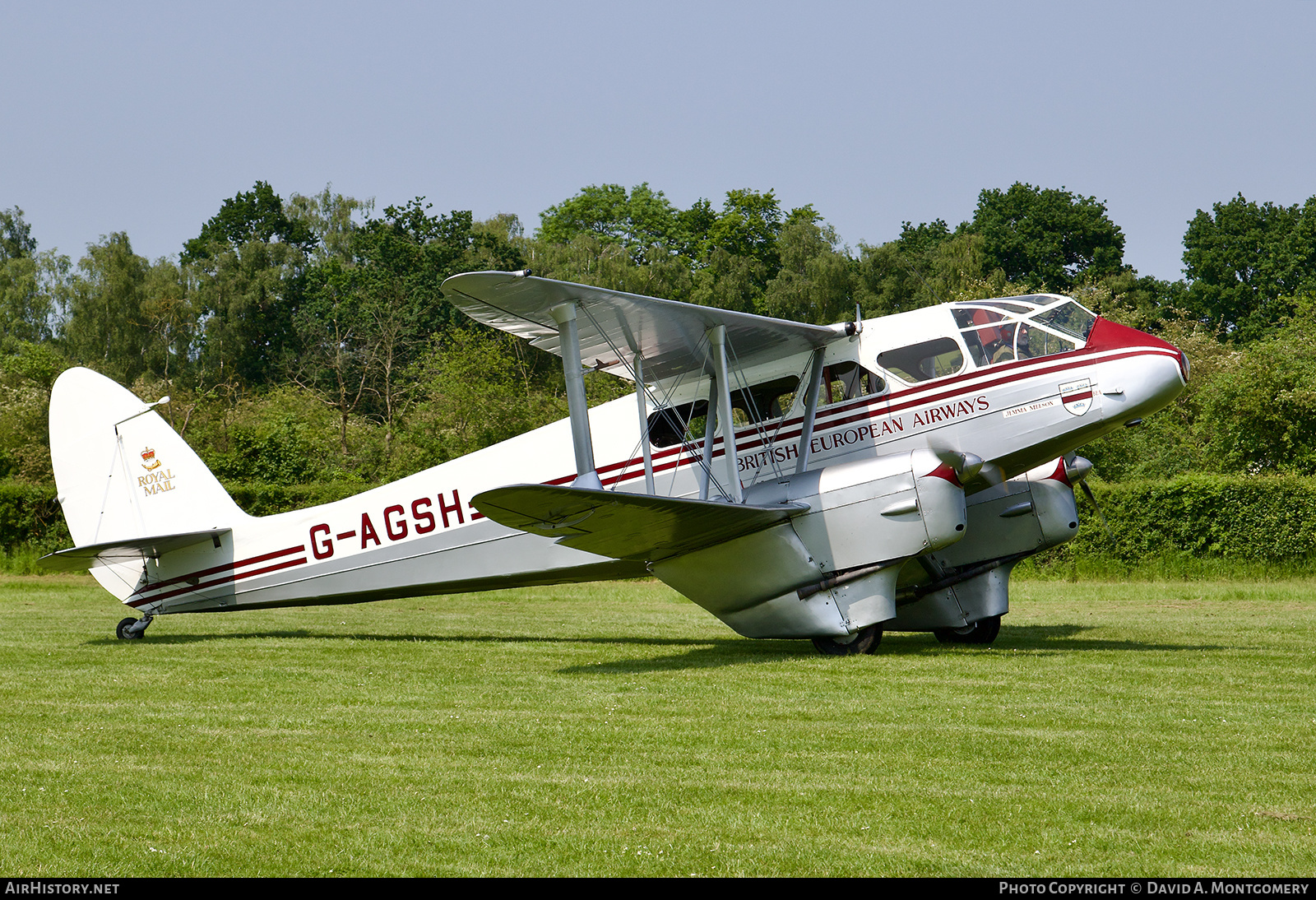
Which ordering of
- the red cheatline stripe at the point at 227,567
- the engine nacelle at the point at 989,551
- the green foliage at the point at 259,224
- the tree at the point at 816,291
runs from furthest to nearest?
1. the green foliage at the point at 259,224
2. the tree at the point at 816,291
3. the red cheatline stripe at the point at 227,567
4. the engine nacelle at the point at 989,551

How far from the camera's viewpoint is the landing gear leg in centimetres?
1505

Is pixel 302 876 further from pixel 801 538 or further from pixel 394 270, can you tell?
pixel 394 270

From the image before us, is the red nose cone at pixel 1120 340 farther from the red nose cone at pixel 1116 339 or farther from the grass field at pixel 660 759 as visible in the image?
the grass field at pixel 660 759

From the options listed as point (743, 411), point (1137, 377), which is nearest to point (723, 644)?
point (743, 411)

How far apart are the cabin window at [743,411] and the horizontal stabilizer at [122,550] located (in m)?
5.98

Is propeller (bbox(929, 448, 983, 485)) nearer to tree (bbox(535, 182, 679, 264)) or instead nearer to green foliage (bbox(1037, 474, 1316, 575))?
green foliage (bbox(1037, 474, 1316, 575))

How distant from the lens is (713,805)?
6.15 m

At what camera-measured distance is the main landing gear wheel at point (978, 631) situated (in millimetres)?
14266

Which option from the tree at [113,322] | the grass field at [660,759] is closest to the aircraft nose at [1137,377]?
the grass field at [660,759]

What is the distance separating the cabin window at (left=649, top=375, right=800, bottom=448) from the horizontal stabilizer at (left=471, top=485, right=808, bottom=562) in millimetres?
1437

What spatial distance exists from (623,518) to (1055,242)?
196 feet

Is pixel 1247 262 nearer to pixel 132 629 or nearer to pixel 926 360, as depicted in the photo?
pixel 926 360

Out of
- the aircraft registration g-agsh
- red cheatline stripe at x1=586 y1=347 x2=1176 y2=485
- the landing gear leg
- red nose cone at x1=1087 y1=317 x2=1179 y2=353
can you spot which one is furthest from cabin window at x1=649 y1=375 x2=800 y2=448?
the landing gear leg

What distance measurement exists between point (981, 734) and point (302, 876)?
484cm
